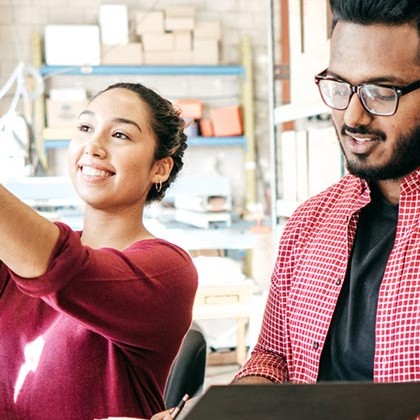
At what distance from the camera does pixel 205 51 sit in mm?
5613

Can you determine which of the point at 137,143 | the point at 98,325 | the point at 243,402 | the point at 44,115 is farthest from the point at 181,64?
the point at 243,402

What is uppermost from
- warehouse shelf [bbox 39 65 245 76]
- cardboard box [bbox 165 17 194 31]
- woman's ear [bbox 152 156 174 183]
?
cardboard box [bbox 165 17 194 31]

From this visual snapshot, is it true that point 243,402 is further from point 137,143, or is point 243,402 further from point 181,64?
point 181,64

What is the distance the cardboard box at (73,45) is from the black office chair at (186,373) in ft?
13.6

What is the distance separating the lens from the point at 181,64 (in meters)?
5.55

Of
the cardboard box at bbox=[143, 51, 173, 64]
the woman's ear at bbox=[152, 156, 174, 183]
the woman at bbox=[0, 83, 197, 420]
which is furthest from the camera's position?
the cardboard box at bbox=[143, 51, 173, 64]

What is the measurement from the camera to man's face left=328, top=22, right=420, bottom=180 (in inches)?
46.9

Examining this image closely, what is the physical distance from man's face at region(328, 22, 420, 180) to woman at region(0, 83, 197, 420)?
1.27ft

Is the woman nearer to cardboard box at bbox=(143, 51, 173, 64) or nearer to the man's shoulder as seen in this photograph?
the man's shoulder

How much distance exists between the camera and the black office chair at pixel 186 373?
154 centimetres

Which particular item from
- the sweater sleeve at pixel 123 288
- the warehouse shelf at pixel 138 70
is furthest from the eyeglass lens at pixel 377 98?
the warehouse shelf at pixel 138 70

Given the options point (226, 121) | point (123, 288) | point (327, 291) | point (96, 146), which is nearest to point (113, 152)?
point (96, 146)

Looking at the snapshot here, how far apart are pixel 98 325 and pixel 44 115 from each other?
462 centimetres

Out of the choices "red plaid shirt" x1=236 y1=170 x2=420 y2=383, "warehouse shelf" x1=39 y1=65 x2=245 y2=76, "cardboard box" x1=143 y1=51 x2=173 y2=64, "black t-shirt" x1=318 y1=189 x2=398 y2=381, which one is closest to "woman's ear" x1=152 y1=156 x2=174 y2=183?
"red plaid shirt" x1=236 y1=170 x2=420 y2=383
